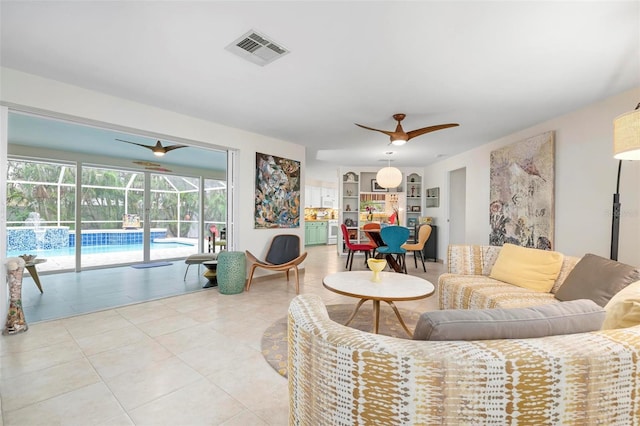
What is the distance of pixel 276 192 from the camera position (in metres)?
5.05

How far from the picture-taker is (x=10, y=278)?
2662mm

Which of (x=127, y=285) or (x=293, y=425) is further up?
(x=293, y=425)

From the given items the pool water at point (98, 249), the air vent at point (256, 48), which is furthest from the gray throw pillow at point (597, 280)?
the pool water at point (98, 249)

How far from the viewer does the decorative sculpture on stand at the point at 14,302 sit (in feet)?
8.55

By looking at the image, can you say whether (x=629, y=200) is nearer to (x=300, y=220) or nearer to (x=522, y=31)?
(x=522, y=31)

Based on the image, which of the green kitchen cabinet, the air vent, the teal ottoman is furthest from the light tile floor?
the green kitchen cabinet

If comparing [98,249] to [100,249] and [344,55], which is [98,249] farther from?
[344,55]

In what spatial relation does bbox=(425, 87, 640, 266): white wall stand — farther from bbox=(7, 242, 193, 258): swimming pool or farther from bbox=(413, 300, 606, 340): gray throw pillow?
bbox=(7, 242, 193, 258): swimming pool

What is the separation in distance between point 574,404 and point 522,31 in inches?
88.2

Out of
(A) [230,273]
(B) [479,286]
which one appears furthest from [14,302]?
(B) [479,286]

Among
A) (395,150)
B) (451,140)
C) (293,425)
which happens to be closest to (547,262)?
(293,425)

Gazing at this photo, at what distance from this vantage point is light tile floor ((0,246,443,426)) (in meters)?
1.60

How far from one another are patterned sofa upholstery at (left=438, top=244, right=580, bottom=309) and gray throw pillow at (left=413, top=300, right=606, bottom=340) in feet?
4.37

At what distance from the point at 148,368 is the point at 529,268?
3249 mm
